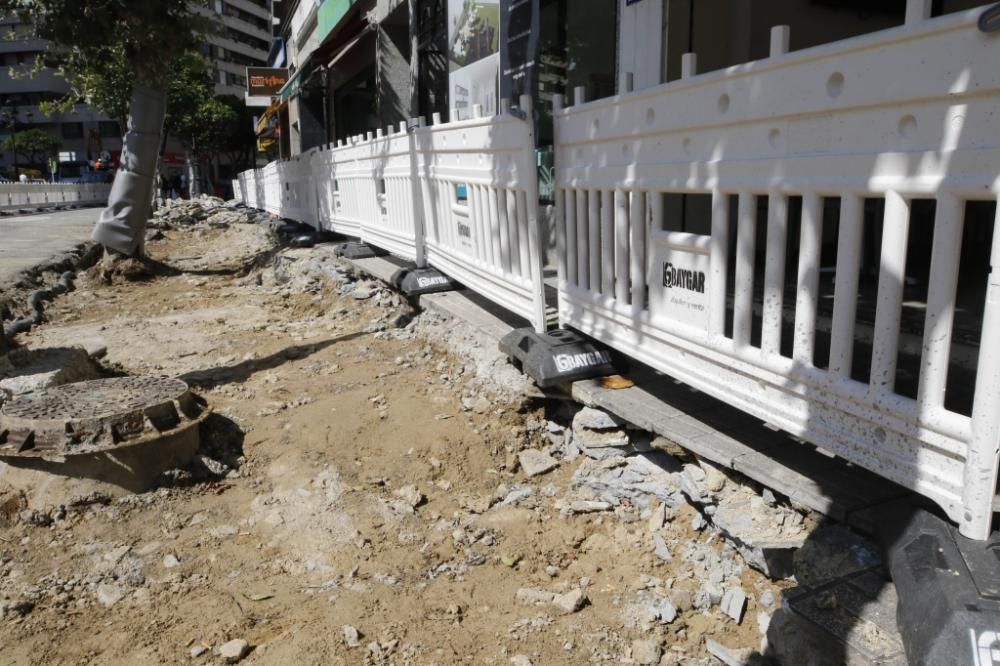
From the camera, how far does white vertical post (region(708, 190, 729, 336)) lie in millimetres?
2857

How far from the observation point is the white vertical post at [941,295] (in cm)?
200

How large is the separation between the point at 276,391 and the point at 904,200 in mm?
4397

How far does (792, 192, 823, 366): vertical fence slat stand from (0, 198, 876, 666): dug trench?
2.02ft

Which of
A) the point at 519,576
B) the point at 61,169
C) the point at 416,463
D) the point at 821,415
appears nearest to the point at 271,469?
the point at 416,463

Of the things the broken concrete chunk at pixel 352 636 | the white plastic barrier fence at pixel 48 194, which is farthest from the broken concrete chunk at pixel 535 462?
the white plastic barrier fence at pixel 48 194

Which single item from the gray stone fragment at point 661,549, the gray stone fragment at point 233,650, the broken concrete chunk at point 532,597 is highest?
the gray stone fragment at point 661,549

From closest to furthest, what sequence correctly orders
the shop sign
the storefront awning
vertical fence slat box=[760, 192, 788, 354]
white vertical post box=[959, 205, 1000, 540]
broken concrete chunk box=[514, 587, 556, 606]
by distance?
1. white vertical post box=[959, 205, 1000, 540]
2. vertical fence slat box=[760, 192, 788, 354]
3. broken concrete chunk box=[514, 587, 556, 606]
4. the shop sign
5. the storefront awning

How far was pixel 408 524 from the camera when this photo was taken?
3.65m

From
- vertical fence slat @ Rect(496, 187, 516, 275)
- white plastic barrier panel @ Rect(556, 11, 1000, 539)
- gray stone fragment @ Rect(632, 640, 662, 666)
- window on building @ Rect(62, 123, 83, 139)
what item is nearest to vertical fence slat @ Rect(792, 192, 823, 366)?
white plastic barrier panel @ Rect(556, 11, 1000, 539)

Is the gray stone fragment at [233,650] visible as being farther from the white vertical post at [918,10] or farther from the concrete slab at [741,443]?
the white vertical post at [918,10]

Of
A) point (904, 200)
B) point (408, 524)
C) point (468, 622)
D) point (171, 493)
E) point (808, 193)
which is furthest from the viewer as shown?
point (171, 493)

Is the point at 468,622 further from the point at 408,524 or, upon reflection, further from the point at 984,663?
the point at 984,663

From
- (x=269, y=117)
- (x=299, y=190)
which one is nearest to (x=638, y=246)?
(x=299, y=190)

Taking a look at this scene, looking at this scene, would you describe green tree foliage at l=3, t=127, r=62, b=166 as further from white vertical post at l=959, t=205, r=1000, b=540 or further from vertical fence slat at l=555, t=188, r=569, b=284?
white vertical post at l=959, t=205, r=1000, b=540
